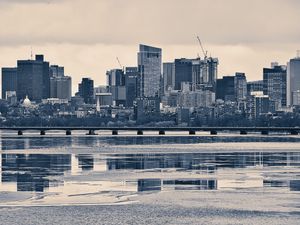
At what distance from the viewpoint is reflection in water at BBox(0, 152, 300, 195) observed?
86.3 meters

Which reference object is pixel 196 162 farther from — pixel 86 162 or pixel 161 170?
pixel 161 170

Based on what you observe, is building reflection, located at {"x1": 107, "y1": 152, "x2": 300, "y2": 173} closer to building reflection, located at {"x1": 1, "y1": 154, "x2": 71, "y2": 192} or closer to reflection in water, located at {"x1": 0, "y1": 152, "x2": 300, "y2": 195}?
reflection in water, located at {"x1": 0, "y1": 152, "x2": 300, "y2": 195}

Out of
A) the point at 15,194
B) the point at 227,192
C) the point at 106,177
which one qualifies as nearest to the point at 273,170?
the point at 106,177

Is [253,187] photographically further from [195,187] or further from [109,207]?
[109,207]

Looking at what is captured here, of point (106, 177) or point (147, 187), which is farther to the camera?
point (106, 177)

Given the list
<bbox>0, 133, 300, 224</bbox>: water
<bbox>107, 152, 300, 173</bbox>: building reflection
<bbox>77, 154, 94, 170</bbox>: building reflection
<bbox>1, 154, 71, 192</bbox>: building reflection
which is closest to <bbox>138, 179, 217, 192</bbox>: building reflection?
<bbox>0, 133, 300, 224</bbox>: water

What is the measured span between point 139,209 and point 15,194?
42.9 feet

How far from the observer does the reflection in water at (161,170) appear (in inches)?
3398

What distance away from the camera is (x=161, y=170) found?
352 feet

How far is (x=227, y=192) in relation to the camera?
79.6 m

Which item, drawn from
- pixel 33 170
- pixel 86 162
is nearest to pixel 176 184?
pixel 33 170

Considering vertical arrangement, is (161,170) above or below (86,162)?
above

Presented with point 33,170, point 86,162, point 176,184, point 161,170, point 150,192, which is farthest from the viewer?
point 86,162

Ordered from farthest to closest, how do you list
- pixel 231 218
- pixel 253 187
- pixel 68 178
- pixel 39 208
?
pixel 68 178 < pixel 253 187 < pixel 39 208 < pixel 231 218
